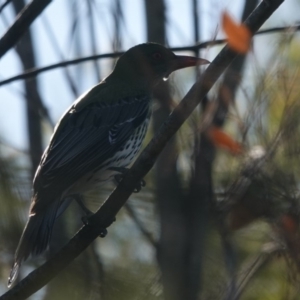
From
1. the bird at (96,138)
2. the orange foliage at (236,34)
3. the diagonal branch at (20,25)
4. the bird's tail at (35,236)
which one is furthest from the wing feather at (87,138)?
the orange foliage at (236,34)

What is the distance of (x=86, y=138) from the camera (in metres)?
4.79

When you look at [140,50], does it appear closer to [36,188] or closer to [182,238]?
[36,188]

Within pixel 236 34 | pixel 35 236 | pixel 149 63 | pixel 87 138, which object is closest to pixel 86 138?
pixel 87 138

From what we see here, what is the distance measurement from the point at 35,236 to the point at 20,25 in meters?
1.12

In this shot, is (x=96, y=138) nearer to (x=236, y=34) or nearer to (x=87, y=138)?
(x=87, y=138)

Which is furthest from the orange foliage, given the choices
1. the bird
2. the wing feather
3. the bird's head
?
the bird's head

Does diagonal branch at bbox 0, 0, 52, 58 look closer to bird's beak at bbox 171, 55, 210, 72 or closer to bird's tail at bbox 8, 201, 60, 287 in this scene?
bird's tail at bbox 8, 201, 60, 287

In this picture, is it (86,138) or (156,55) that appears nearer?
(86,138)

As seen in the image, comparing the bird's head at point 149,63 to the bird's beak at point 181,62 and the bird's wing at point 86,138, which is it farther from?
the bird's wing at point 86,138

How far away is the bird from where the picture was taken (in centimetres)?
413

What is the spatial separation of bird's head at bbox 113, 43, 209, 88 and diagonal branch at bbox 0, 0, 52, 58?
154 cm

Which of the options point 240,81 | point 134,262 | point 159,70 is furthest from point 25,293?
point 159,70

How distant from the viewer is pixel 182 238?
3861 mm

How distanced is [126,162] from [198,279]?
1536mm
